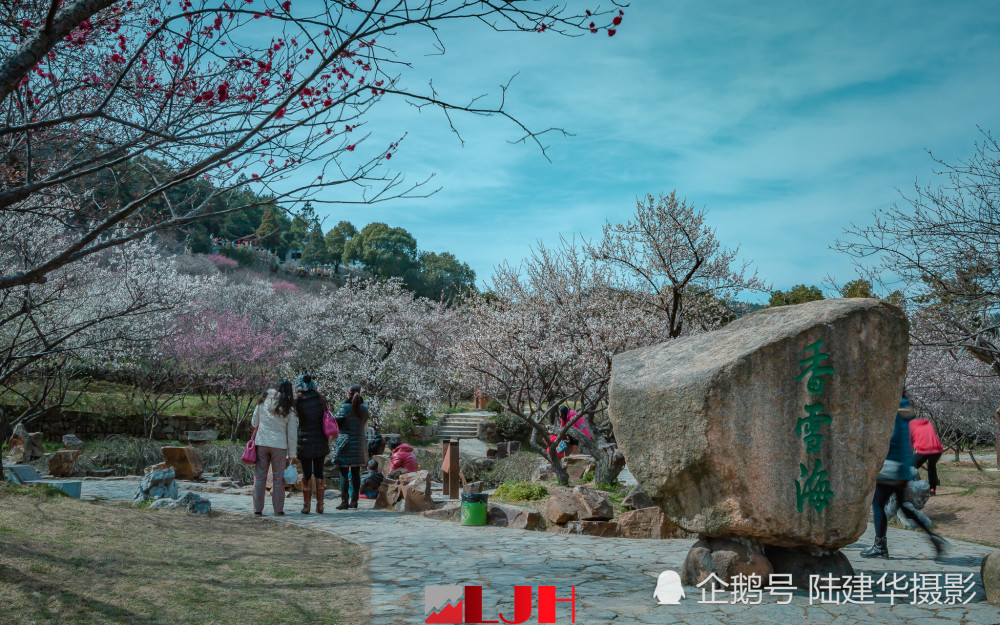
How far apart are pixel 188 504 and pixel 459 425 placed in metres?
17.2

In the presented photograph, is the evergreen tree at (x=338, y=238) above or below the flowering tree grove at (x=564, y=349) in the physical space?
above

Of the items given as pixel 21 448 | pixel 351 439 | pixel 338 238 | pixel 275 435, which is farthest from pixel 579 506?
pixel 338 238

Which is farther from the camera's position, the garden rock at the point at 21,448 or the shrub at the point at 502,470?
the shrub at the point at 502,470

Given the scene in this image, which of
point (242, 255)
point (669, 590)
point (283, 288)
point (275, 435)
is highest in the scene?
point (242, 255)

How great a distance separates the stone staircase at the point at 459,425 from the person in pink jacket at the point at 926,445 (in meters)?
15.4

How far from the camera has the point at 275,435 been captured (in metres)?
8.71

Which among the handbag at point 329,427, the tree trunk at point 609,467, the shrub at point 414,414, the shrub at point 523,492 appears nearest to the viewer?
the handbag at point 329,427

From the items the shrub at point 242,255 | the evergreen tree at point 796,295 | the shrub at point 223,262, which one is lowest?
the evergreen tree at point 796,295

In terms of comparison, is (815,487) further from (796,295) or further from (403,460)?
(796,295)

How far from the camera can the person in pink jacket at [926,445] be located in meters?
11.5

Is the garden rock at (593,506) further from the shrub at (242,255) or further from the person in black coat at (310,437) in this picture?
the shrub at (242,255)

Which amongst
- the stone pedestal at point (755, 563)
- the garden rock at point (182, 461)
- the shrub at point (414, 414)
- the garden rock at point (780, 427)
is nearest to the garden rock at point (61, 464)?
the garden rock at point (182, 461)

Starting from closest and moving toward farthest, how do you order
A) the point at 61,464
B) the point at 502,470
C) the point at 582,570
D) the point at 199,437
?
the point at 582,570 < the point at 61,464 < the point at 199,437 < the point at 502,470

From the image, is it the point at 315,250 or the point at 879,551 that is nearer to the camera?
the point at 879,551
